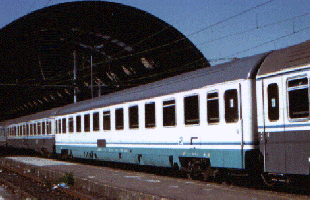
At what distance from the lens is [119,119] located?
2098cm

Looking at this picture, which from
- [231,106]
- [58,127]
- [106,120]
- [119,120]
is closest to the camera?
[231,106]

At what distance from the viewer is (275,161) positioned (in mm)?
11484

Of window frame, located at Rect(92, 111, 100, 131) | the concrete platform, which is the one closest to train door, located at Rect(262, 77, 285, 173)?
the concrete platform

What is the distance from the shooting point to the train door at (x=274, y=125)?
11445 mm

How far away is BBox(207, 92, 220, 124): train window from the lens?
14.0m

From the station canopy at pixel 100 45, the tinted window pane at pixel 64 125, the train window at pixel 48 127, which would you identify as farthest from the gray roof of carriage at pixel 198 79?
the station canopy at pixel 100 45

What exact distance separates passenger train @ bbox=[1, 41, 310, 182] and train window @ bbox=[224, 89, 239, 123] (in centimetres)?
3

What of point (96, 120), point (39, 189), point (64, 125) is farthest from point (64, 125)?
point (39, 189)

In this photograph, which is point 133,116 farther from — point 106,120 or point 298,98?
point 298,98

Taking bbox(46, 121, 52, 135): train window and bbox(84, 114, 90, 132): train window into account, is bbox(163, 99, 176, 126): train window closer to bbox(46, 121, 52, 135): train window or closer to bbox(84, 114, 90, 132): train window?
bbox(84, 114, 90, 132): train window

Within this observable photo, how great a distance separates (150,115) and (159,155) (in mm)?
1697

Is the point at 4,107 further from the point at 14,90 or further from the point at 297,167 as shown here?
the point at 297,167

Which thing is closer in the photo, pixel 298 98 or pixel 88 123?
pixel 298 98

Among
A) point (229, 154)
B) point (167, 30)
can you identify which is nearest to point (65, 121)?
point (229, 154)
